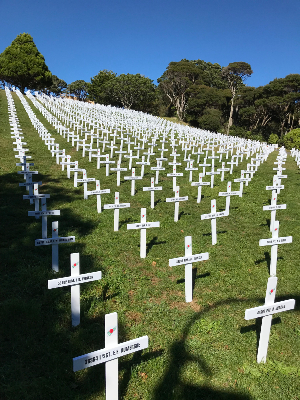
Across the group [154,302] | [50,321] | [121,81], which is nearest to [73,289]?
[50,321]

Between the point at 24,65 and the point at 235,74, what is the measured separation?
121ft

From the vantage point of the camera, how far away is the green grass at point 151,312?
3.79 m

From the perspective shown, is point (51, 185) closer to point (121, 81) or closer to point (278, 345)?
point (278, 345)

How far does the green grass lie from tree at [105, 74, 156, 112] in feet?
158

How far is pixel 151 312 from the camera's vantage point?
16.6 ft

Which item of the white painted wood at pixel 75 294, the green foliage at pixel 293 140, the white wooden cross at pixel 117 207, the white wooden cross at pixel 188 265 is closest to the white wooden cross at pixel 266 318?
the white wooden cross at pixel 188 265

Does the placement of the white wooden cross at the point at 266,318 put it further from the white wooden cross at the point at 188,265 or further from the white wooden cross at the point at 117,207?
the white wooden cross at the point at 117,207

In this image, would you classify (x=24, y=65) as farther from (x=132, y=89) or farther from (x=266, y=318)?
(x=266, y=318)

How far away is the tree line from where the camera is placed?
45531 millimetres

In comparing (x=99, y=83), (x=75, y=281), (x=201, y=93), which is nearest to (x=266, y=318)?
(x=75, y=281)

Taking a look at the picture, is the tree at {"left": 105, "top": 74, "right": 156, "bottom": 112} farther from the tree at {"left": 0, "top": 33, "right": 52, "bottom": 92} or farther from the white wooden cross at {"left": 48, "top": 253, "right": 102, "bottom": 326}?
the white wooden cross at {"left": 48, "top": 253, "right": 102, "bottom": 326}

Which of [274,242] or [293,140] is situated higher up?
[293,140]

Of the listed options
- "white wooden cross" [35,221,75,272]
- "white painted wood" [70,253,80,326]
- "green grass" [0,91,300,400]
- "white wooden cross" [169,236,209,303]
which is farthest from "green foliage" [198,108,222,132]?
"white painted wood" [70,253,80,326]

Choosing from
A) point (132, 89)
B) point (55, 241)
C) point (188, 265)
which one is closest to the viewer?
point (188, 265)
